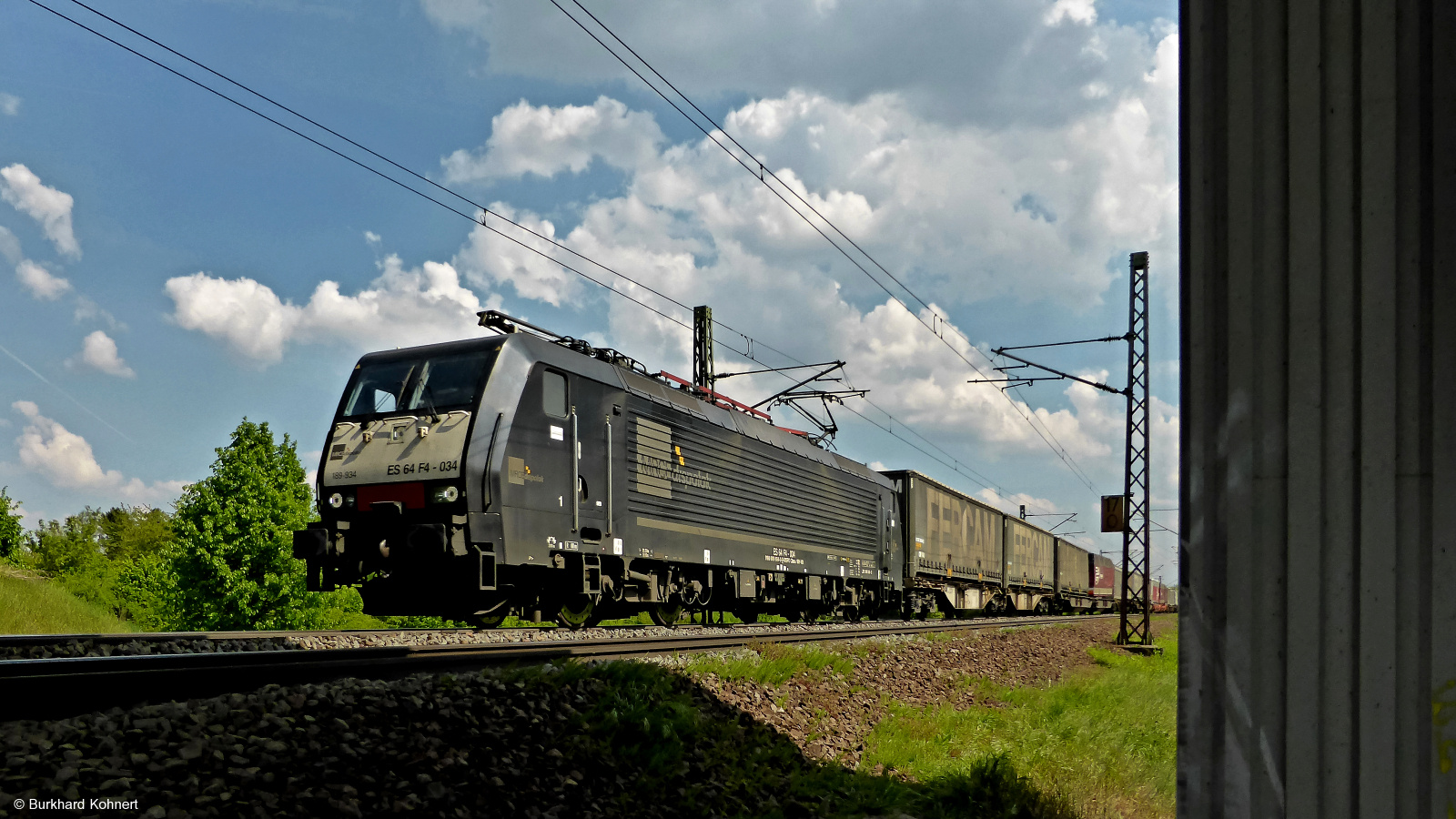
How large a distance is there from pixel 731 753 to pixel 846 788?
895 millimetres

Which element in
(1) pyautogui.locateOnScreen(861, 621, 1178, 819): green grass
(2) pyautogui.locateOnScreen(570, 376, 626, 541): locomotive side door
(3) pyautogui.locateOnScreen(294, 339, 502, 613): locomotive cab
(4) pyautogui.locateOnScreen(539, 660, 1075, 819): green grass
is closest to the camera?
(4) pyautogui.locateOnScreen(539, 660, 1075, 819): green grass

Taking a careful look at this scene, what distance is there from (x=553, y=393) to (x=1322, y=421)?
9.14 metres

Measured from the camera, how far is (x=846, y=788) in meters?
6.93

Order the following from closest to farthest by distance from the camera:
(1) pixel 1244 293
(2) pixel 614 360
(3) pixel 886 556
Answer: (1) pixel 1244 293 → (2) pixel 614 360 → (3) pixel 886 556

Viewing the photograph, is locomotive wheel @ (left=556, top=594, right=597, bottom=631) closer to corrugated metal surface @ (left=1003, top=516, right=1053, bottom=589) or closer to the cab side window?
the cab side window

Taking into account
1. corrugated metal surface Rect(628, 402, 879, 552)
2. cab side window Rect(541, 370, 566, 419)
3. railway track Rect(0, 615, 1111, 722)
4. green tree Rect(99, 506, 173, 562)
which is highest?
cab side window Rect(541, 370, 566, 419)

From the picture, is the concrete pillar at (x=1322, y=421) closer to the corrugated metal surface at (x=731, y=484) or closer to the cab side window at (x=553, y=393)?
the cab side window at (x=553, y=393)

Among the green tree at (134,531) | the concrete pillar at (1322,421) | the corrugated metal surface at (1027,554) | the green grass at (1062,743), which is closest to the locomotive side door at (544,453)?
the green grass at (1062,743)

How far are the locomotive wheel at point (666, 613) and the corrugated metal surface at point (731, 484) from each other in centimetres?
132

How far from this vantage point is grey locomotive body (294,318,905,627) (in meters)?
10.1

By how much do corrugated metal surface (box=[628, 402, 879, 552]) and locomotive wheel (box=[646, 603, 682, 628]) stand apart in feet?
4.34

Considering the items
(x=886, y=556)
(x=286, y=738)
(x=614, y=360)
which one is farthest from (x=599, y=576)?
(x=886, y=556)

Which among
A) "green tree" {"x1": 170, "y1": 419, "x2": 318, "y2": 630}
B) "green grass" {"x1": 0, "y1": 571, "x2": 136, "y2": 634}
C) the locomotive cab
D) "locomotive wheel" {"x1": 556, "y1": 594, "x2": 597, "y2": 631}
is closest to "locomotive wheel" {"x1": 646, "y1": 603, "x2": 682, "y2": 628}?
"locomotive wheel" {"x1": 556, "y1": 594, "x2": 597, "y2": 631}

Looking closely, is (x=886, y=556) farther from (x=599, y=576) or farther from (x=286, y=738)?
(x=286, y=738)
